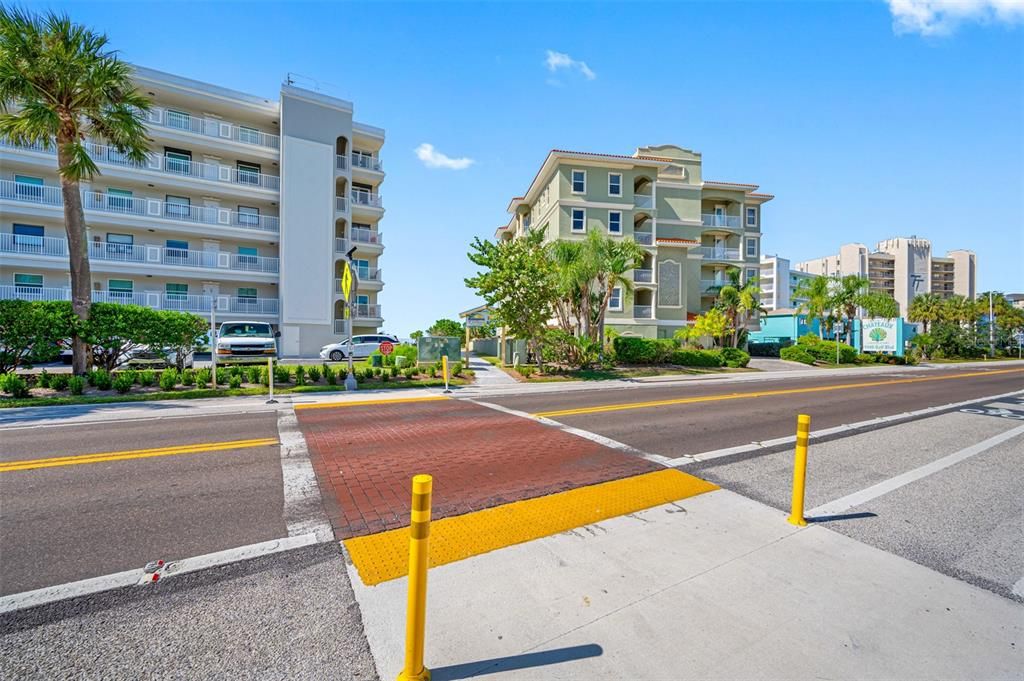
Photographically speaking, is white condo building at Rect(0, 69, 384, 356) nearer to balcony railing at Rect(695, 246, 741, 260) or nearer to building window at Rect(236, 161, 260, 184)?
building window at Rect(236, 161, 260, 184)

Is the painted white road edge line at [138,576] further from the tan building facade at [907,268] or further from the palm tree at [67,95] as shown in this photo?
the tan building facade at [907,268]

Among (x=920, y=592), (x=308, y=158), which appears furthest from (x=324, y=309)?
(x=920, y=592)

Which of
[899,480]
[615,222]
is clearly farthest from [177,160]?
[899,480]

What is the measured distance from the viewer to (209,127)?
94.1 feet

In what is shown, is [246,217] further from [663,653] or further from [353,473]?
[663,653]

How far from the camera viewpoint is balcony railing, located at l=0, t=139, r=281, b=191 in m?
26.2

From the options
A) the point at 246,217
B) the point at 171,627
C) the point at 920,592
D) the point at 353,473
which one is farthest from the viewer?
the point at 246,217

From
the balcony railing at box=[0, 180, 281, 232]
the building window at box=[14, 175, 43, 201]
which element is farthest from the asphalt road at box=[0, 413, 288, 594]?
the building window at box=[14, 175, 43, 201]

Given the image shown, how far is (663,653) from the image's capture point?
2.52 meters

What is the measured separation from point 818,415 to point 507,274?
40.3 ft

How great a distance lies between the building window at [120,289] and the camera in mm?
25641

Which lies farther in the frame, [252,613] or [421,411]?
[421,411]

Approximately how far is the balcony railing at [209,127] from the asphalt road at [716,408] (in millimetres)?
27545

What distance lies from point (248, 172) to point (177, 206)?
15.4 ft
